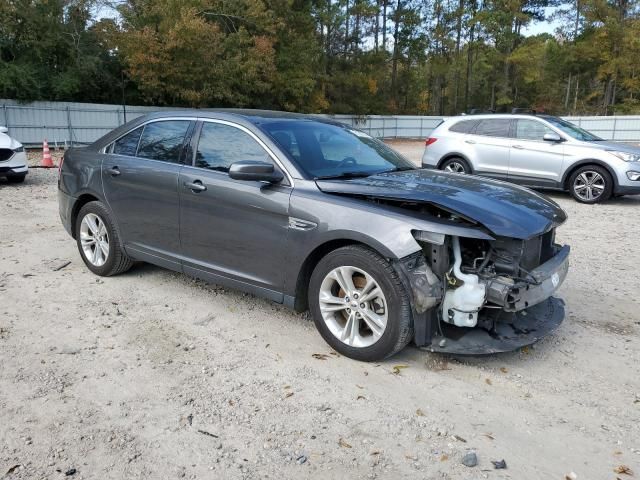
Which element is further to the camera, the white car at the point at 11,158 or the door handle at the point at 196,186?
the white car at the point at 11,158

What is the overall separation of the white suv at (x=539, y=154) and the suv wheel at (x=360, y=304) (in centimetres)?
827

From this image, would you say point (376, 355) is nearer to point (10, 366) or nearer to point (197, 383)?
point (197, 383)

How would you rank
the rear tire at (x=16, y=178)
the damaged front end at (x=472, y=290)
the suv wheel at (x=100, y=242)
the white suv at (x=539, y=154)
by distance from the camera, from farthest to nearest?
the rear tire at (x=16, y=178) < the white suv at (x=539, y=154) < the suv wheel at (x=100, y=242) < the damaged front end at (x=472, y=290)

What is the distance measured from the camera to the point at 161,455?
2.82 metres

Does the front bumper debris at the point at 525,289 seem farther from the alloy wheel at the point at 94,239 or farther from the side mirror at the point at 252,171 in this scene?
the alloy wheel at the point at 94,239

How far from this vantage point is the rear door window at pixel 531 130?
36.0ft

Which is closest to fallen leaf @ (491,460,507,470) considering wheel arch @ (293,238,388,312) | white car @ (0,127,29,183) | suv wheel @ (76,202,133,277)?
wheel arch @ (293,238,388,312)

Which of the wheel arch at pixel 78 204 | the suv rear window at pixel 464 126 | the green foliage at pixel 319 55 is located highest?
the green foliage at pixel 319 55

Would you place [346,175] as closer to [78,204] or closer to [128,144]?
[128,144]

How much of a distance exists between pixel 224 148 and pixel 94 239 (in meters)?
1.96

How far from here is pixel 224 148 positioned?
14.9 feet

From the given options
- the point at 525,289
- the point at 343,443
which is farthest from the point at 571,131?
the point at 343,443

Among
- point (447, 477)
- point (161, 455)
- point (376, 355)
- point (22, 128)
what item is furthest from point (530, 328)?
point (22, 128)

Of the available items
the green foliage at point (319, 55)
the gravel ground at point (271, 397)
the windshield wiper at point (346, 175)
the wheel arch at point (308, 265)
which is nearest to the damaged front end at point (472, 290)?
the gravel ground at point (271, 397)
